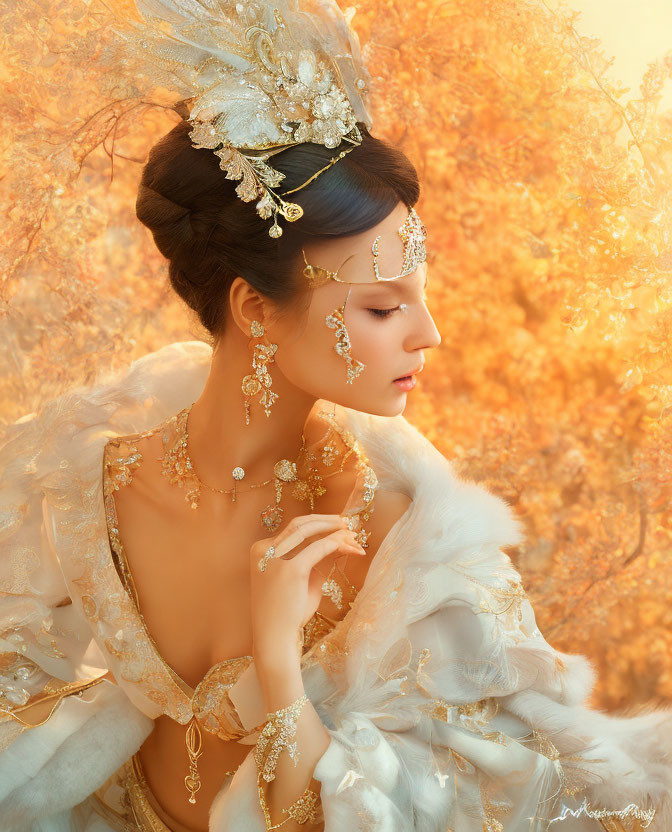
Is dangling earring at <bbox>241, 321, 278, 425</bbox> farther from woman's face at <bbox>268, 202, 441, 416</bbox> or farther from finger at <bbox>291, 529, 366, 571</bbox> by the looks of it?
finger at <bbox>291, 529, 366, 571</bbox>

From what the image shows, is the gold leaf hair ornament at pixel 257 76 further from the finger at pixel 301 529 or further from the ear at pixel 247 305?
the finger at pixel 301 529

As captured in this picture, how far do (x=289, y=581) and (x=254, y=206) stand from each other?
0.59m

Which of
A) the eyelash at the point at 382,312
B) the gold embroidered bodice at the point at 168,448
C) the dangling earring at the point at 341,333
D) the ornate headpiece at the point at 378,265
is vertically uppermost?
the ornate headpiece at the point at 378,265

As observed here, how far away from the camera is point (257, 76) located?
1343 mm

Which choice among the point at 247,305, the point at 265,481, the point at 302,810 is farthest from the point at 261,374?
the point at 302,810

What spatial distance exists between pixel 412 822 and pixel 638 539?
1.16m

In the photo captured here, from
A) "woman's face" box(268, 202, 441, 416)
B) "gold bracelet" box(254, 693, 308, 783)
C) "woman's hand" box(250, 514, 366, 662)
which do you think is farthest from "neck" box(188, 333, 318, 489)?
"gold bracelet" box(254, 693, 308, 783)

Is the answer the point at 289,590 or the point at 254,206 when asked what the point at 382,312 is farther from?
the point at 289,590

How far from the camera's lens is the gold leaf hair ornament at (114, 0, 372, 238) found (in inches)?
51.5

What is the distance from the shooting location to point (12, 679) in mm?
1549

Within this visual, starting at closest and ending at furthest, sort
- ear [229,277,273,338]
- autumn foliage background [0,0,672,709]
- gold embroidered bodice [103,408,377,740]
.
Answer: ear [229,277,273,338] → gold embroidered bodice [103,408,377,740] → autumn foliage background [0,0,672,709]

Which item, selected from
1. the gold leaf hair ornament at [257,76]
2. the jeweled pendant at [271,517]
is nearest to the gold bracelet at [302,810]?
the jeweled pendant at [271,517]

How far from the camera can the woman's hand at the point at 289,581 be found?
1283 millimetres

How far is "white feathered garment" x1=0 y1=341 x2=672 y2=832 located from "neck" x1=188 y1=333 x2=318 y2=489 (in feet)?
0.60
